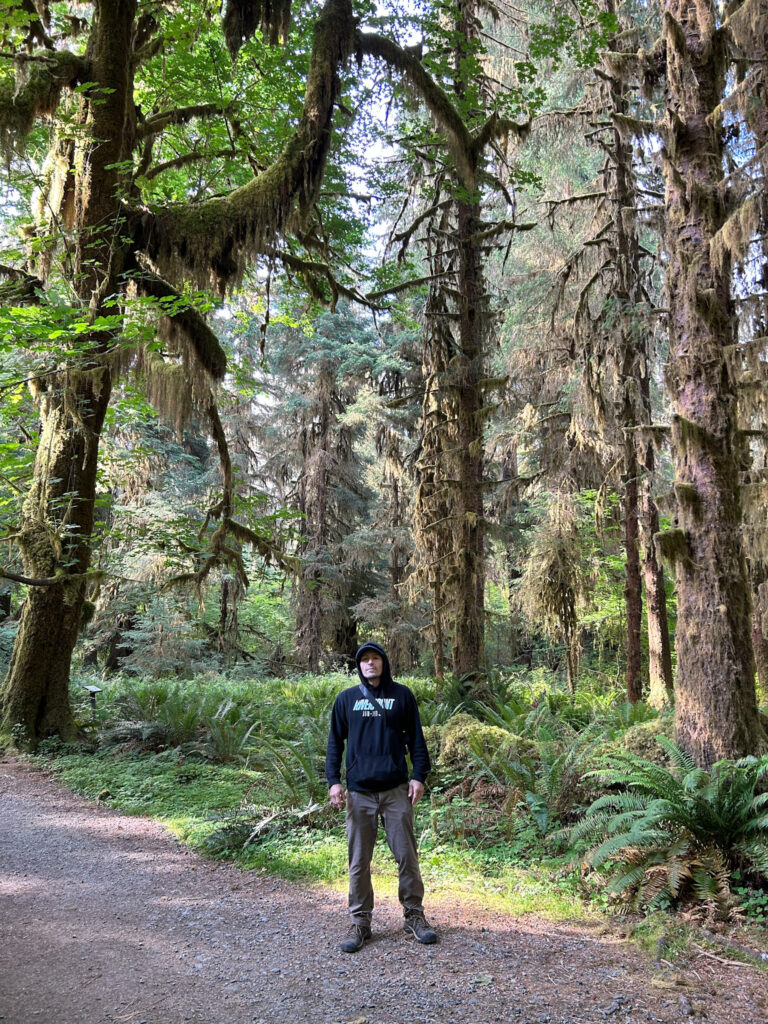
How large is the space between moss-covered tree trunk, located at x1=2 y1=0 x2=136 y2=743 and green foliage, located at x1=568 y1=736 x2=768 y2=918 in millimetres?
6630

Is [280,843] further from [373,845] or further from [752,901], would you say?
[752,901]

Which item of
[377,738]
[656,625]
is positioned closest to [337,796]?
[377,738]

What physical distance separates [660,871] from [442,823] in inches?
88.1

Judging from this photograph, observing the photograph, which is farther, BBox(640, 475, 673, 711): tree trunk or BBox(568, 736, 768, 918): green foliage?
BBox(640, 475, 673, 711): tree trunk

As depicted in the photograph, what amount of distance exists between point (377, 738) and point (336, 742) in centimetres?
32

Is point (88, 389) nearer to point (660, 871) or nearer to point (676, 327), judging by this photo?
point (676, 327)

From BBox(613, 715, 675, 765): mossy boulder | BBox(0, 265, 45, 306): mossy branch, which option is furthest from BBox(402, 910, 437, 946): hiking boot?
BBox(0, 265, 45, 306): mossy branch

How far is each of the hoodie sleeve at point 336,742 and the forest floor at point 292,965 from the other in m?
0.94

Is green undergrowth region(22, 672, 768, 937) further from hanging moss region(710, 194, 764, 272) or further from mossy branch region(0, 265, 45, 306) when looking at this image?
mossy branch region(0, 265, 45, 306)

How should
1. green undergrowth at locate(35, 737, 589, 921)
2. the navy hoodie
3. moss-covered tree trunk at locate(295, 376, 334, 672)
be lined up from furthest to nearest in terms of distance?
moss-covered tree trunk at locate(295, 376, 334, 672) < green undergrowth at locate(35, 737, 589, 921) < the navy hoodie

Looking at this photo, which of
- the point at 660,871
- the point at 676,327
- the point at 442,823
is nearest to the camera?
the point at 660,871

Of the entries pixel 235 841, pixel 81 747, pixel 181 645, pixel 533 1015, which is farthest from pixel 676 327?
pixel 181 645

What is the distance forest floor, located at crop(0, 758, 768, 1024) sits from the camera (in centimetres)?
321

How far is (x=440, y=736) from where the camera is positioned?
26.9 feet
